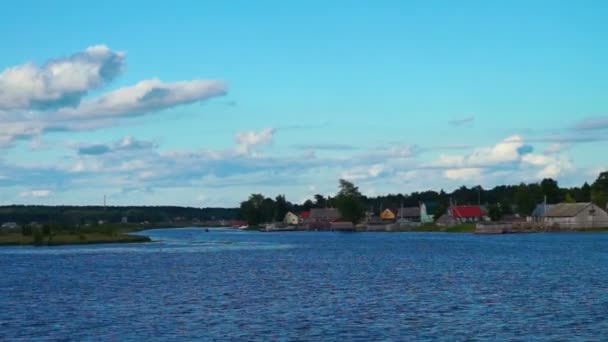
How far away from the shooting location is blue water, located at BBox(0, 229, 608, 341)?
35.3 meters

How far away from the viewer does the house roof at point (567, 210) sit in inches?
6412

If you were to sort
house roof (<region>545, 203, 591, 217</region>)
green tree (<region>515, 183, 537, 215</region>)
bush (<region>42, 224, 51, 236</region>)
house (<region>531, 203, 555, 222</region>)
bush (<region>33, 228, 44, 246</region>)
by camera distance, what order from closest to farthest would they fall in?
bush (<region>33, 228, 44, 246</region>) < bush (<region>42, 224, 51, 236</region>) < house roof (<region>545, 203, 591, 217</region>) < house (<region>531, 203, 555, 222</region>) < green tree (<region>515, 183, 537, 215</region>)

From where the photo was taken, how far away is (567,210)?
166125 mm

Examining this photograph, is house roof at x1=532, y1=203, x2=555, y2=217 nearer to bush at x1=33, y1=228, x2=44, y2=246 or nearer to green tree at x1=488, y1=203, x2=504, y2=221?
green tree at x1=488, y1=203, x2=504, y2=221

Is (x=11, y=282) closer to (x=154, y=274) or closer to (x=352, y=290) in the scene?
(x=154, y=274)

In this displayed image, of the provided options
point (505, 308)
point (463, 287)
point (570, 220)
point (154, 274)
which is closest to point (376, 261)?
point (154, 274)

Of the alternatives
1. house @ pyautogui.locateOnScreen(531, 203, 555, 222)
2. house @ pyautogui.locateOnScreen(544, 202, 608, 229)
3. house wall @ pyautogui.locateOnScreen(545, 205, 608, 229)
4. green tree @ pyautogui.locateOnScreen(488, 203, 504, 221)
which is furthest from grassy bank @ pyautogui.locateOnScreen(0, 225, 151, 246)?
green tree @ pyautogui.locateOnScreen(488, 203, 504, 221)

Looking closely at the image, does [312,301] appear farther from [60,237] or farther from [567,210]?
[567,210]

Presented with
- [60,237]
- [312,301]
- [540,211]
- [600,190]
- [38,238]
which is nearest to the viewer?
[312,301]

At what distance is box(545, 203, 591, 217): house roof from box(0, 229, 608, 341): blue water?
85.5m

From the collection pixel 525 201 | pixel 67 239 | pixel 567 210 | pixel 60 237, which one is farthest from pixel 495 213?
pixel 60 237

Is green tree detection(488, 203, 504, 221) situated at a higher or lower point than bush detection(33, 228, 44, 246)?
higher

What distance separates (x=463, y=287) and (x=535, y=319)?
15110mm

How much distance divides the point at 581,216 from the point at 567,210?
9.59 feet
